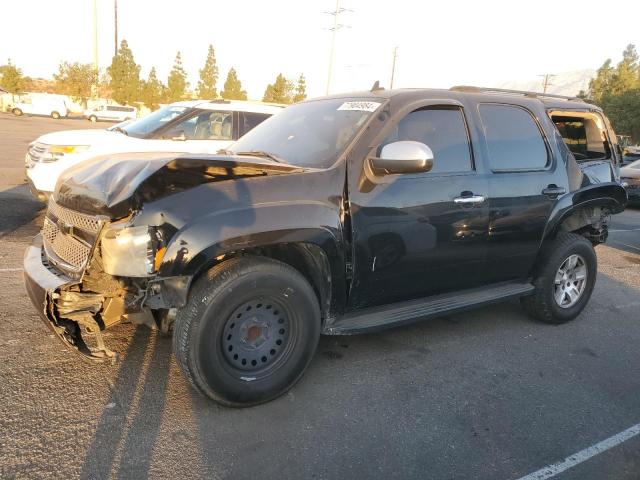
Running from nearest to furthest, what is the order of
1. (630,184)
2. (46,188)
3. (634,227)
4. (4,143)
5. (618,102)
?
1. (46,188)
2. (634,227)
3. (630,184)
4. (4,143)
5. (618,102)

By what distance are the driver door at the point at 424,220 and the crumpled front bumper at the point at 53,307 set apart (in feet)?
5.36

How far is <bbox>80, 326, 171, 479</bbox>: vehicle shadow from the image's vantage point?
7.86 feet

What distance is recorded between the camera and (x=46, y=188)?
6773mm

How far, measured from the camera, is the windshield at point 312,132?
11.0ft

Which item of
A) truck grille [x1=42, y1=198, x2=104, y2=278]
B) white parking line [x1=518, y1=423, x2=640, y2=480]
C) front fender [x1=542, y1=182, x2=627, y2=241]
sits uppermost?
front fender [x1=542, y1=182, x2=627, y2=241]

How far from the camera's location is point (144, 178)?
8.51 ft

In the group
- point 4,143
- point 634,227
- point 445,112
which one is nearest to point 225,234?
point 445,112

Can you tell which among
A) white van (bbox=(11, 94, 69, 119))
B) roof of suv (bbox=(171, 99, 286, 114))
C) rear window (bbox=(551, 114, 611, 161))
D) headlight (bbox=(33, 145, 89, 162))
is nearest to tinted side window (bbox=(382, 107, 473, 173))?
rear window (bbox=(551, 114, 611, 161))

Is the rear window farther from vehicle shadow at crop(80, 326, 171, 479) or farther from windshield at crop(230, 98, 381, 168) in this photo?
vehicle shadow at crop(80, 326, 171, 479)

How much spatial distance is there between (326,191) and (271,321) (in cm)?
87

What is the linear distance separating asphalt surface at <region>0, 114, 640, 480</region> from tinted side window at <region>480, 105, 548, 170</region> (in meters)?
1.52

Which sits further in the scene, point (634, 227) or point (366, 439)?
point (634, 227)

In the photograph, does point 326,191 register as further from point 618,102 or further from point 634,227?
point 618,102

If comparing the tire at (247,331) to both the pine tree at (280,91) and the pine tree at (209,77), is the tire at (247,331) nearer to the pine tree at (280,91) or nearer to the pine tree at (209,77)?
the pine tree at (280,91)
